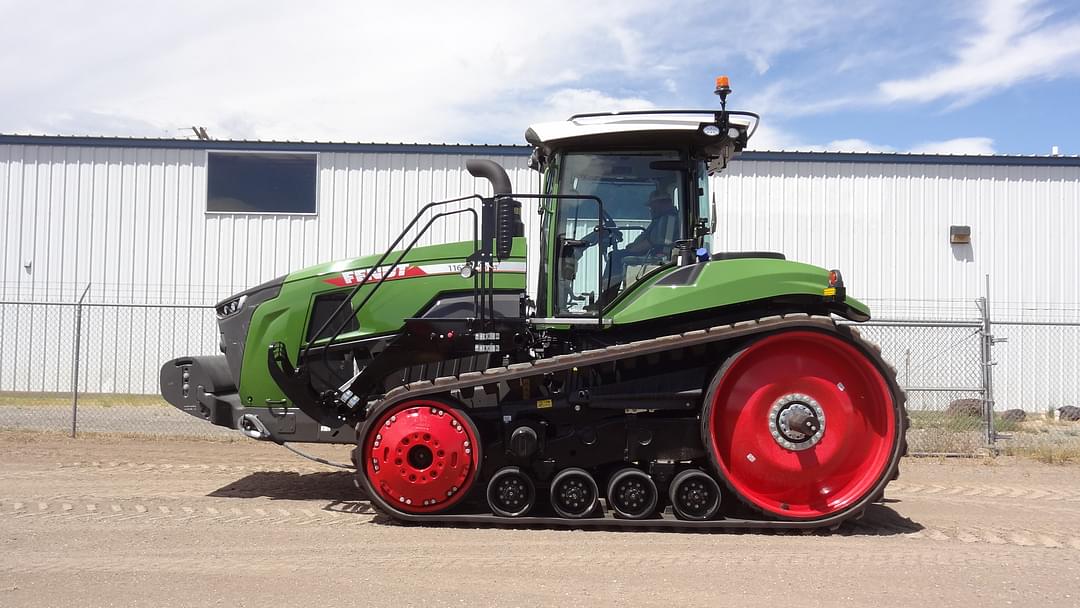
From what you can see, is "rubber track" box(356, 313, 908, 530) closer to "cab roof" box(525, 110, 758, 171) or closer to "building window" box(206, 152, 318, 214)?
"cab roof" box(525, 110, 758, 171)

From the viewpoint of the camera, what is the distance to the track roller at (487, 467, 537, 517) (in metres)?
5.87

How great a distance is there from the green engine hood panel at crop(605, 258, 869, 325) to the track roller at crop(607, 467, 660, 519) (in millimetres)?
1043

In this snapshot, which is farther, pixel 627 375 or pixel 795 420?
pixel 627 375

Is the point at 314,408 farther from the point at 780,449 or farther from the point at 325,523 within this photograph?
the point at 780,449

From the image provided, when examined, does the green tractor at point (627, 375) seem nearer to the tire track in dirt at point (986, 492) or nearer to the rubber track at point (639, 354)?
the rubber track at point (639, 354)

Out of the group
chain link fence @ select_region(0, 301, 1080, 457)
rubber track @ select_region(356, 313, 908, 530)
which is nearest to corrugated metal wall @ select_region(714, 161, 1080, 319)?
chain link fence @ select_region(0, 301, 1080, 457)

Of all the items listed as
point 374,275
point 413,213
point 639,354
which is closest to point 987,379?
point 639,354

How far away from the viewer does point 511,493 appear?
5871 mm

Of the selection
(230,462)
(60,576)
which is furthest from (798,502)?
(230,462)

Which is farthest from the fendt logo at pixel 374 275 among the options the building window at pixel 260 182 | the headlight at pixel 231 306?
the building window at pixel 260 182

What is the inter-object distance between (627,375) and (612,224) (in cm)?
108

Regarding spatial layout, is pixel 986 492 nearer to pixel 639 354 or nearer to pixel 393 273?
pixel 639 354

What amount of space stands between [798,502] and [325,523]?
3.24 m

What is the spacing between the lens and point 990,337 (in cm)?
1048
